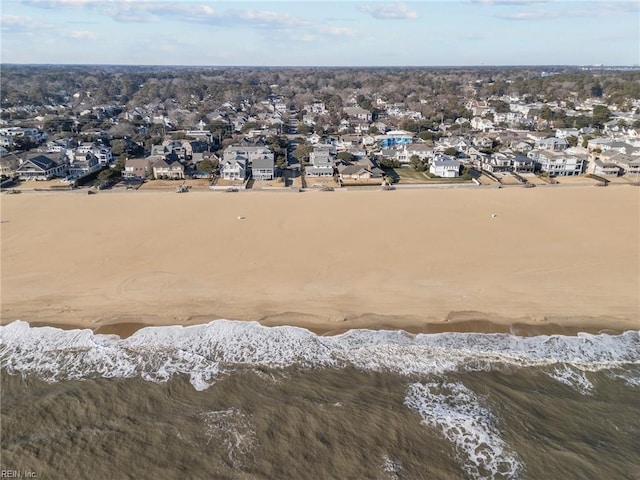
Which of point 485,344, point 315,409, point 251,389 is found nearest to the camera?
point 315,409

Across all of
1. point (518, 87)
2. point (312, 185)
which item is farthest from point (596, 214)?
point (518, 87)

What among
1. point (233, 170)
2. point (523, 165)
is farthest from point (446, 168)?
point (233, 170)

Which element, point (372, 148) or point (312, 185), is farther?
point (372, 148)

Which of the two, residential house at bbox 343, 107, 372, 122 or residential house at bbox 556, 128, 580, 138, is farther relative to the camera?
residential house at bbox 343, 107, 372, 122

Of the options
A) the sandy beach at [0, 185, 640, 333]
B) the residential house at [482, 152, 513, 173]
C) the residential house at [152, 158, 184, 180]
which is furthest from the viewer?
the residential house at [482, 152, 513, 173]

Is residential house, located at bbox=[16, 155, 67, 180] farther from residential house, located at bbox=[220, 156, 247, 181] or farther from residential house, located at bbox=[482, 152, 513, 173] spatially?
residential house, located at bbox=[482, 152, 513, 173]

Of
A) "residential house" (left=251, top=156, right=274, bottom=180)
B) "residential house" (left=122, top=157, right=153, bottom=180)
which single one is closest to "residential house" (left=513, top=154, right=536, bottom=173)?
"residential house" (left=251, top=156, right=274, bottom=180)

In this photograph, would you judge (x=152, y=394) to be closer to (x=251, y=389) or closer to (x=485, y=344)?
(x=251, y=389)
